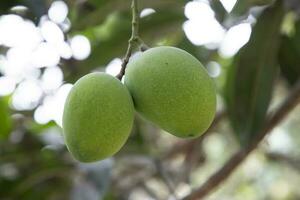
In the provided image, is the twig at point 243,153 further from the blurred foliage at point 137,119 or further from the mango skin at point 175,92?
the mango skin at point 175,92

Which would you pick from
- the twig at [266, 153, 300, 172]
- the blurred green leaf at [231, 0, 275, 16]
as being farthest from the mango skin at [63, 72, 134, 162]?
the twig at [266, 153, 300, 172]

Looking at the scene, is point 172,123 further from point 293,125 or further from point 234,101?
point 293,125

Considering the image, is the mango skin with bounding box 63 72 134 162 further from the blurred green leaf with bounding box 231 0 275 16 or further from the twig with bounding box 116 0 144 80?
the blurred green leaf with bounding box 231 0 275 16

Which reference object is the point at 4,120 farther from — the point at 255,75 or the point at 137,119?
the point at 255,75

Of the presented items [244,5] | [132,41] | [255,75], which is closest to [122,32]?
[255,75]

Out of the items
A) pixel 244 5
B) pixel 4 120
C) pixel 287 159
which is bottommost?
pixel 287 159

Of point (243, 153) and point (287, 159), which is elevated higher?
point (243, 153)
